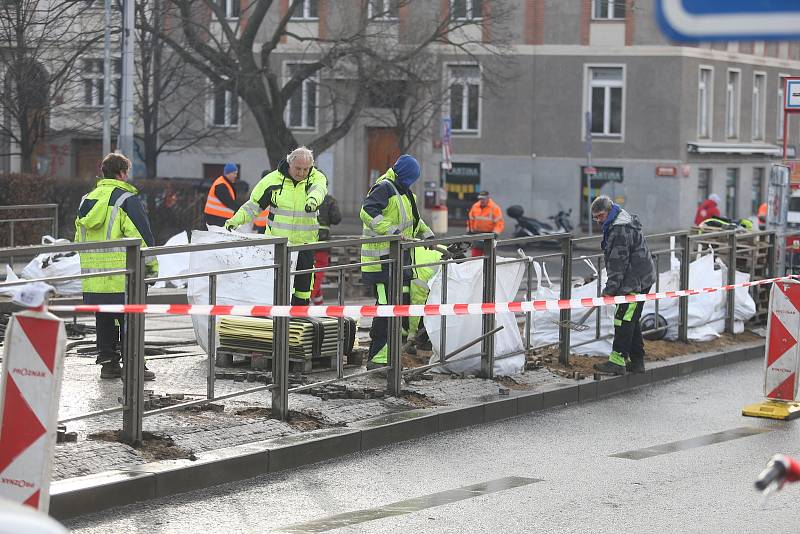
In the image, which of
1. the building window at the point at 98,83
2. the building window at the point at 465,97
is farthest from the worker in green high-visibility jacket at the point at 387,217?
the building window at the point at 465,97

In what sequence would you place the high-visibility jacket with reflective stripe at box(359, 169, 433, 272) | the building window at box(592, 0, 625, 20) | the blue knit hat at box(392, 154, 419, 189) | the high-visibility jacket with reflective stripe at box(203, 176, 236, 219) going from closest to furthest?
the high-visibility jacket with reflective stripe at box(359, 169, 433, 272), the blue knit hat at box(392, 154, 419, 189), the high-visibility jacket with reflective stripe at box(203, 176, 236, 219), the building window at box(592, 0, 625, 20)

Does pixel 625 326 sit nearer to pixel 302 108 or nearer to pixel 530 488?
pixel 530 488

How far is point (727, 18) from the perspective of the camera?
2805mm

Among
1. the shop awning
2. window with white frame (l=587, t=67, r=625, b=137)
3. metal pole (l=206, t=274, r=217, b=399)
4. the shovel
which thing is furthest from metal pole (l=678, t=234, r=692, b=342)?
window with white frame (l=587, t=67, r=625, b=137)

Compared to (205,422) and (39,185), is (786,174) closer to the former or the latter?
(205,422)

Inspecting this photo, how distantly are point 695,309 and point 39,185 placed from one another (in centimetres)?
1587

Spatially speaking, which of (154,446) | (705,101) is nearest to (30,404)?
(154,446)

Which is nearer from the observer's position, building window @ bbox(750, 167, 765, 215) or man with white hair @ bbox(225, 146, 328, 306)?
man with white hair @ bbox(225, 146, 328, 306)

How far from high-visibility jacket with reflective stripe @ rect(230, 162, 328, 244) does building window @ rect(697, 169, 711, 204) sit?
33.0 metres

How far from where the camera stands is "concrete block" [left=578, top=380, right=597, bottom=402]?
12.3m

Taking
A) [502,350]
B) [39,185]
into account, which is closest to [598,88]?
[39,185]

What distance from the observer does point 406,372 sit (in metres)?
11.5

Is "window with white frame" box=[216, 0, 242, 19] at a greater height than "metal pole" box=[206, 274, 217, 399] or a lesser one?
greater

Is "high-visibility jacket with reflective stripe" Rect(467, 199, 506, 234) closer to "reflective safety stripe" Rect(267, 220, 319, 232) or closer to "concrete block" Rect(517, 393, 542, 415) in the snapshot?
"reflective safety stripe" Rect(267, 220, 319, 232)
